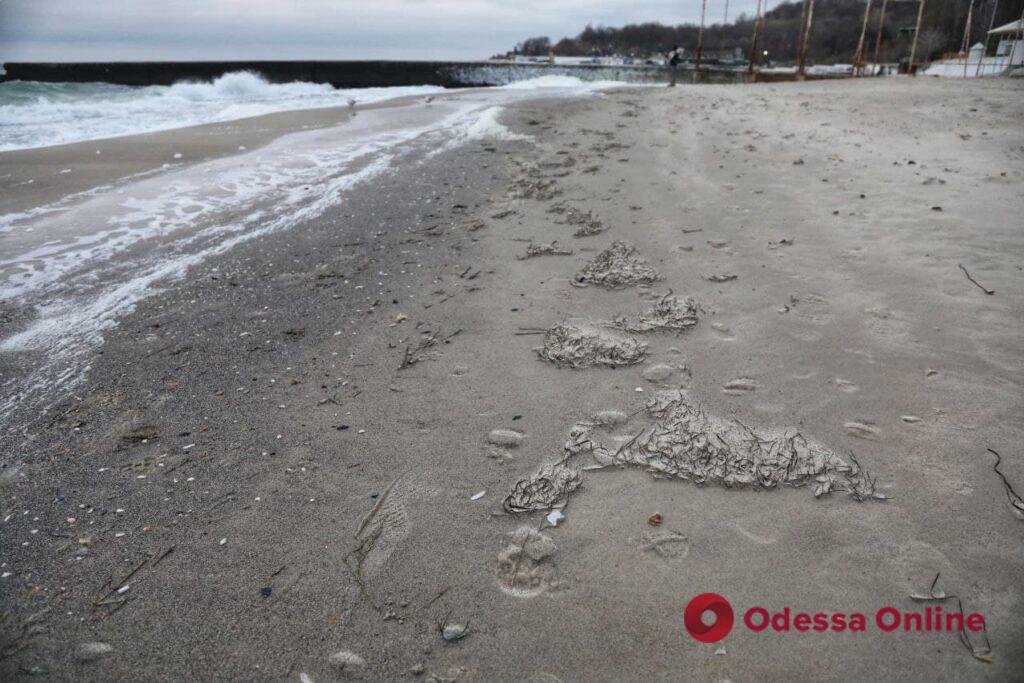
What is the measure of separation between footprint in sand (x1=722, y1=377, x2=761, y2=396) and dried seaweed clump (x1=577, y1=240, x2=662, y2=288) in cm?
122

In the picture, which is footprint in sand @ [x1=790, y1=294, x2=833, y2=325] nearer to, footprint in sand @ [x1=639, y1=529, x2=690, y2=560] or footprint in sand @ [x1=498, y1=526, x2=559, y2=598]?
footprint in sand @ [x1=639, y1=529, x2=690, y2=560]

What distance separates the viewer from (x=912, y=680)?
1.37 m

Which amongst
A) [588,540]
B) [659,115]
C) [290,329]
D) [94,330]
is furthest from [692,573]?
[659,115]

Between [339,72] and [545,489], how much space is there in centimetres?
4372

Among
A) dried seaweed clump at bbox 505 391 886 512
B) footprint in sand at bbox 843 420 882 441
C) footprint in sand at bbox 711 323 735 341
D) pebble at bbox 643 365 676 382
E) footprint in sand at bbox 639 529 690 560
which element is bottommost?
footprint in sand at bbox 639 529 690 560

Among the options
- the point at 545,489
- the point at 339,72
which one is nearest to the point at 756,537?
the point at 545,489

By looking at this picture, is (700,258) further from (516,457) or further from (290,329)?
(290,329)

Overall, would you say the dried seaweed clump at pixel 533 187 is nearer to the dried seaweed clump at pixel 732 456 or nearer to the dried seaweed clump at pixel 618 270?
the dried seaweed clump at pixel 618 270

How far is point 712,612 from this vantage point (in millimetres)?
1583

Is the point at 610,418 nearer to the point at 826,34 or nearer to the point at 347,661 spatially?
the point at 347,661

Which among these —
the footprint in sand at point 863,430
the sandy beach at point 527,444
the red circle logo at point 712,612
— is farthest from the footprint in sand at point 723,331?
the red circle logo at point 712,612

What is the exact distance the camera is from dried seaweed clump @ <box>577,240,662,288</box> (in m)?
3.65

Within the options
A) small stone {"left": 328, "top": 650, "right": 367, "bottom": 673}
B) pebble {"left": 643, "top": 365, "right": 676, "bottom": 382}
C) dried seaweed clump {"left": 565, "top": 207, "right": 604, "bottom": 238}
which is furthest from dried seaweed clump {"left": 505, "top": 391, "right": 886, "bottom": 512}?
dried seaweed clump {"left": 565, "top": 207, "right": 604, "bottom": 238}

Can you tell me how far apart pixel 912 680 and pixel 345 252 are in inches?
167
